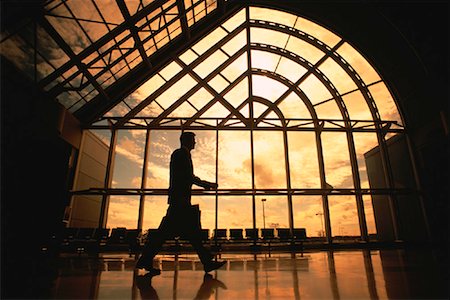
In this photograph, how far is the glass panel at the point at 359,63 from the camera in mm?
11898

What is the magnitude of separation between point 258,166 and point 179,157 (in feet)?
29.5

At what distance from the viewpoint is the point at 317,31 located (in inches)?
464

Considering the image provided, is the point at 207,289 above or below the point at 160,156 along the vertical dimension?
below

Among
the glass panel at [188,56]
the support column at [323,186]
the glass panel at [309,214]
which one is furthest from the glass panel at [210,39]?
the glass panel at [309,214]

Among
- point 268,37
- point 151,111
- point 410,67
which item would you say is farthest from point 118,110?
point 410,67

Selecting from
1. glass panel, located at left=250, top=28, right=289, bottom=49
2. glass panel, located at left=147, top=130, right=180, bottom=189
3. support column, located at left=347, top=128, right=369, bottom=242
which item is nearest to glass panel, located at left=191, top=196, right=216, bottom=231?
glass panel, located at left=147, top=130, right=180, bottom=189

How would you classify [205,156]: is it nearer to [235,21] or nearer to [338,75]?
[235,21]

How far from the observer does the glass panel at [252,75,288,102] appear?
12.9m

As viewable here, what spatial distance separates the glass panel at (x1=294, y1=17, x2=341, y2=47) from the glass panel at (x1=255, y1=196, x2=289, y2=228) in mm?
8149

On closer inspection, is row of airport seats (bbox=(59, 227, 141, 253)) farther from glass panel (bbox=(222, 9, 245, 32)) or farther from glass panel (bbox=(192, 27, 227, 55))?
glass panel (bbox=(222, 9, 245, 32))

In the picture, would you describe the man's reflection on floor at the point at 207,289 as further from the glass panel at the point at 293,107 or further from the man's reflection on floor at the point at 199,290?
the glass panel at the point at 293,107

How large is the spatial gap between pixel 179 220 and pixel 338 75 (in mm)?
12189

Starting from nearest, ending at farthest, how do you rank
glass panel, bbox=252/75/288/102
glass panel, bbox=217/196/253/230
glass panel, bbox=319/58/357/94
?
glass panel, bbox=217/196/253/230 → glass panel, bbox=319/58/357/94 → glass panel, bbox=252/75/288/102

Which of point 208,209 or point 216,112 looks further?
point 216,112
